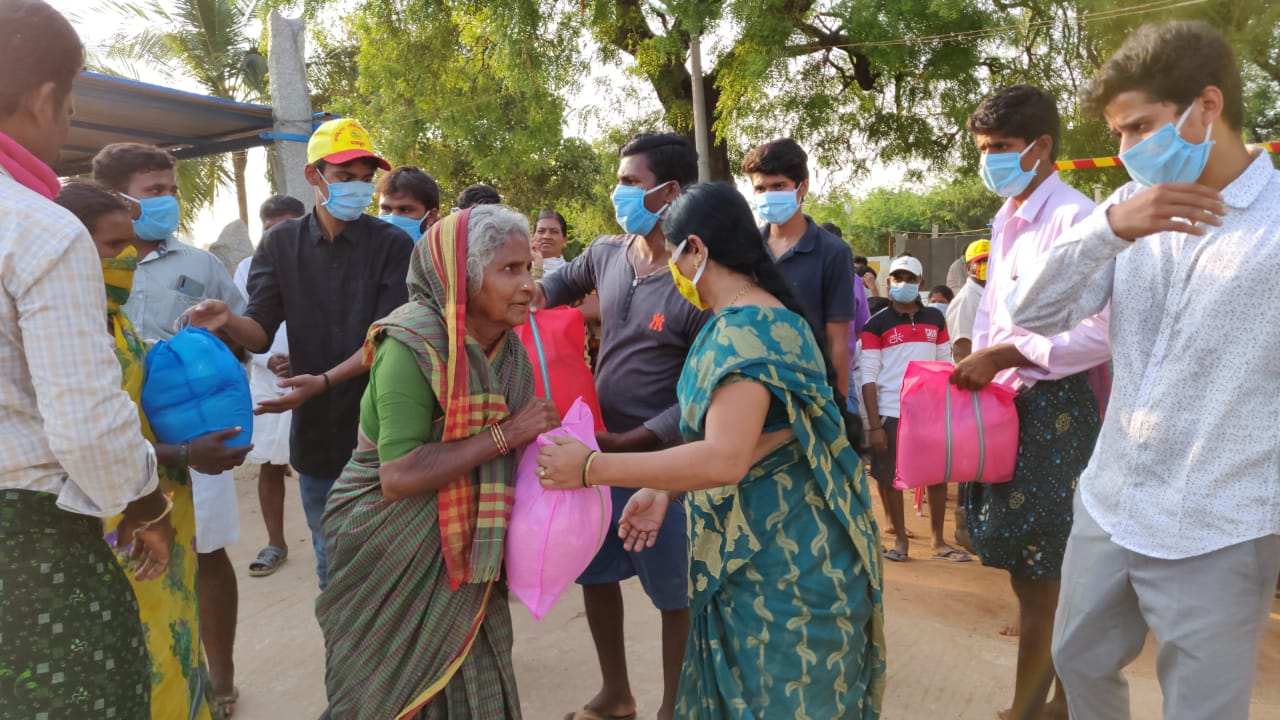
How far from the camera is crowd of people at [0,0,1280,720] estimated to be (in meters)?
1.67

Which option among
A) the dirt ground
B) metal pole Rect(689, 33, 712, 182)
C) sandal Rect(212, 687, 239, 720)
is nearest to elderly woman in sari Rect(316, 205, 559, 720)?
the dirt ground

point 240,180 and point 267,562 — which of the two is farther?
point 240,180

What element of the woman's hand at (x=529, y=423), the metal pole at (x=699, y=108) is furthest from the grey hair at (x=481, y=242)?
the metal pole at (x=699, y=108)

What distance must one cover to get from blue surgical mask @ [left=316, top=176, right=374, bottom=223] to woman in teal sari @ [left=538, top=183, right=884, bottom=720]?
68.2 inches

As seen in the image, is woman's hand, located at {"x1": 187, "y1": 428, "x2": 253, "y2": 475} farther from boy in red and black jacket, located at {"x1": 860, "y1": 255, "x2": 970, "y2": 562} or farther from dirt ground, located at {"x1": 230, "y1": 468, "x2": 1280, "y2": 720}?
boy in red and black jacket, located at {"x1": 860, "y1": 255, "x2": 970, "y2": 562}

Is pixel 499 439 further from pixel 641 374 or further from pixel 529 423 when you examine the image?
pixel 641 374

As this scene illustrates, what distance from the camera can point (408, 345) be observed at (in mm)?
2160

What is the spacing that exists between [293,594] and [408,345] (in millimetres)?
3212

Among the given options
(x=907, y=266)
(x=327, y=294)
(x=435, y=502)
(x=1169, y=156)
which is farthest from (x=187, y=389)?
(x=907, y=266)

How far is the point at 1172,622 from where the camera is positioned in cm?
195

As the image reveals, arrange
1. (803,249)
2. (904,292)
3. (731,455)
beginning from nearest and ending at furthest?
1. (731,455)
2. (803,249)
3. (904,292)

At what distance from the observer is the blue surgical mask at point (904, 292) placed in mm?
5762

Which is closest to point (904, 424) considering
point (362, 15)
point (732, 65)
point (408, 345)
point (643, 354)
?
point (643, 354)

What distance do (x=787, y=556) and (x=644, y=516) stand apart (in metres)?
0.48
